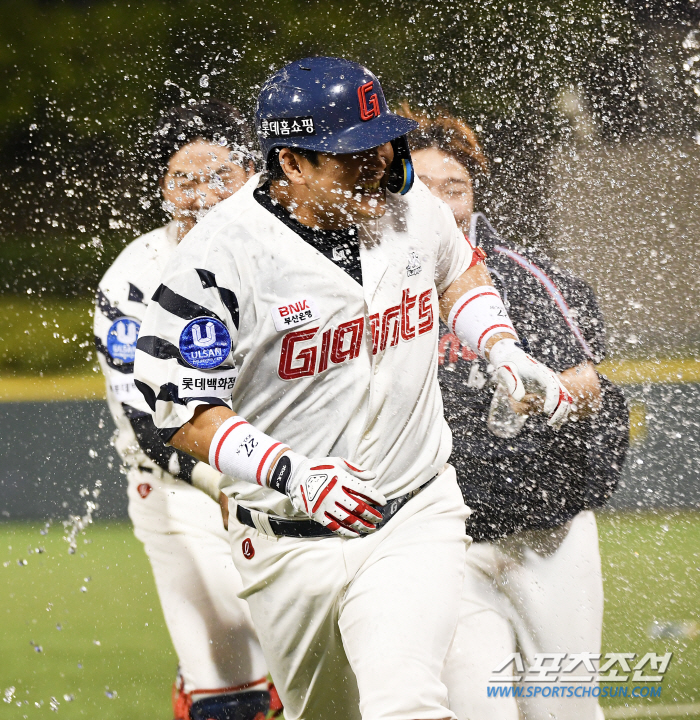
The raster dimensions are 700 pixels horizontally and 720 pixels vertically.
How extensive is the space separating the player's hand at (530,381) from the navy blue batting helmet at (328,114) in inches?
22.6

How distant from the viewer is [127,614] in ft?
17.0

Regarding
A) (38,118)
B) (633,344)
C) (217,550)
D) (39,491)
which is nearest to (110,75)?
(38,118)

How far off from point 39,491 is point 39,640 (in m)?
Result: 2.48

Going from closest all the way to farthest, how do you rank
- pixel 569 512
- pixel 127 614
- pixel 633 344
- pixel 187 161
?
pixel 569 512 → pixel 187 161 → pixel 127 614 → pixel 633 344

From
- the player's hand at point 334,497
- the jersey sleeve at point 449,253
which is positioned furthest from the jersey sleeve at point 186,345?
the jersey sleeve at point 449,253

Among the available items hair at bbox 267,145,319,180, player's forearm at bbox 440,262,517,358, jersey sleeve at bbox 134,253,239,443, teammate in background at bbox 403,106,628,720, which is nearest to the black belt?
jersey sleeve at bbox 134,253,239,443

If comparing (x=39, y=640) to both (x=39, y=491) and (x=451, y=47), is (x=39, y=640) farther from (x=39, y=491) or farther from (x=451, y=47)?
(x=451, y=47)

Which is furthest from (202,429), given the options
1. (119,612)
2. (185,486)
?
(119,612)

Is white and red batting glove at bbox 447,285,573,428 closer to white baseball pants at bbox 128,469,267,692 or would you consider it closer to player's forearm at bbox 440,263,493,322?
player's forearm at bbox 440,263,493,322

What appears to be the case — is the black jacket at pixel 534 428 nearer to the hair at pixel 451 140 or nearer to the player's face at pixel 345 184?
the hair at pixel 451 140

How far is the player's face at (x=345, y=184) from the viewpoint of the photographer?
2.49 meters

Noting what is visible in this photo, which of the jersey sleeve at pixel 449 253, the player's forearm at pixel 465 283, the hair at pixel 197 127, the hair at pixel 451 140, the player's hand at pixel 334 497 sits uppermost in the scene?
the hair at pixel 197 127

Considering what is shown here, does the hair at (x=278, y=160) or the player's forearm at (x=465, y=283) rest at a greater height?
the hair at (x=278, y=160)

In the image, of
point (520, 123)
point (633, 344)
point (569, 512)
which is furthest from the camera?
point (520, 123)
